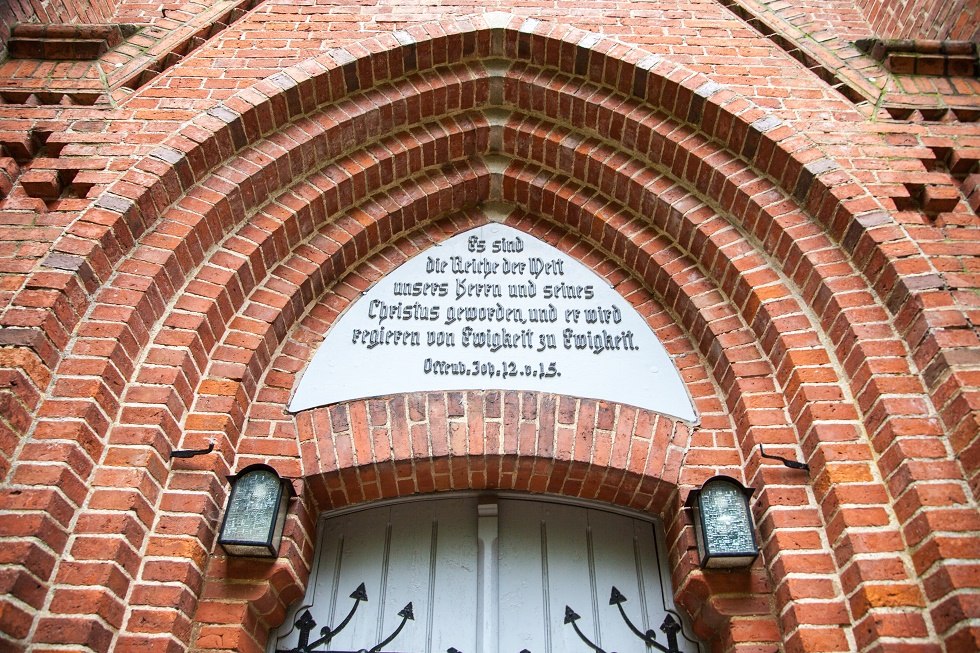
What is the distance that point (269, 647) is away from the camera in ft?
9.93

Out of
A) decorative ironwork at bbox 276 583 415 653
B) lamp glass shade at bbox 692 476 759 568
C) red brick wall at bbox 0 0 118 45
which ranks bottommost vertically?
decorative ironwork at bbox 276 583 415 653

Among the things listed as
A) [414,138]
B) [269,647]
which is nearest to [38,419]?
[269,647]

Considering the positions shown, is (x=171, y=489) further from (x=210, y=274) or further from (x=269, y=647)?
(x=210, y=274)

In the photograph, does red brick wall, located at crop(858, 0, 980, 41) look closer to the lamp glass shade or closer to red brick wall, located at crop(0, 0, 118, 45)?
the lamp glass shade

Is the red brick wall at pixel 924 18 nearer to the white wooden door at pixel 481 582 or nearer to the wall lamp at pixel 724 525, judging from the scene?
the wall lamp at pixel 724 525

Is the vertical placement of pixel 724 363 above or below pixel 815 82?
below

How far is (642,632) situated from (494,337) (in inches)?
61.7

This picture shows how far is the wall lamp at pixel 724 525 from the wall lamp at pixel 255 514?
175 cm

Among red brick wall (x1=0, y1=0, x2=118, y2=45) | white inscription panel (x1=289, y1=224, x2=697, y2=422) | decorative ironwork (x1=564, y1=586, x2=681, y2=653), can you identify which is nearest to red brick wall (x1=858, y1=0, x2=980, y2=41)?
white inscription panel (x1=289, y1=224, x2=697, y2=422)

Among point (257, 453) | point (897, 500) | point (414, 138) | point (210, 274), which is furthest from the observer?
point (414, 138)

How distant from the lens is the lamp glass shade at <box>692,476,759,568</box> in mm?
2824

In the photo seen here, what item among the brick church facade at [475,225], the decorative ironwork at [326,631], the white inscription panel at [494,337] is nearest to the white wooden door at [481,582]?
the decorative ironwork at [326,631]

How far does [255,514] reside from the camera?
288cm

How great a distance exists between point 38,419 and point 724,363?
302 centimetres
